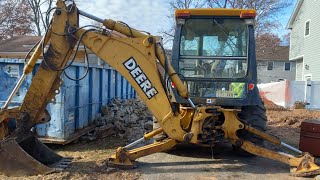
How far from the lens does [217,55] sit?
6703 mm

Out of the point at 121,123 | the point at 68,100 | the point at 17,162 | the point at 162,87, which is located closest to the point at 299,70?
the point at 121,123

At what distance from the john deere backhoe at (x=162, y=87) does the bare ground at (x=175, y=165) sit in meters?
0.27

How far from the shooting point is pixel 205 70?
6703 millimetres

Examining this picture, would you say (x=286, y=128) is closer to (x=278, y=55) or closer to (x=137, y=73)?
(x=137, y=73)

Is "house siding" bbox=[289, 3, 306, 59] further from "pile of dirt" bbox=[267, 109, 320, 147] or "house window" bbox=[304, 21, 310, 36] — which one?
"pile of dirt" bbox=[267, 109, 320, 147]

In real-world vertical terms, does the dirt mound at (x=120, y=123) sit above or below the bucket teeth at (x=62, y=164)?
above

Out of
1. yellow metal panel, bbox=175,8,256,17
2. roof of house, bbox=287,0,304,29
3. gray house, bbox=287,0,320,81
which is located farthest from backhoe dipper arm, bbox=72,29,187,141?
roof of house, bbox=287,0,304,29

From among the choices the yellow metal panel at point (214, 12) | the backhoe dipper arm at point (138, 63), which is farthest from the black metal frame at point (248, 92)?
the backhoe dipper arm at point (138, 63)

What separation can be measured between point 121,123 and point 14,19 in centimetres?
3151

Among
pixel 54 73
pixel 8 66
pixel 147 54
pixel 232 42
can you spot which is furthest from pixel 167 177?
pixel 8 66

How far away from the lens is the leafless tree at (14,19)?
34.8 m

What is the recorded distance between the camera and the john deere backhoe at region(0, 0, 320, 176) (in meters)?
5.50

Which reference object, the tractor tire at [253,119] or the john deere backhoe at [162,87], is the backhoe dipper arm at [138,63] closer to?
the john deere backhoe at [162,87]

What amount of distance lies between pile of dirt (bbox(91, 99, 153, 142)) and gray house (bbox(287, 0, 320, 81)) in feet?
45.3
